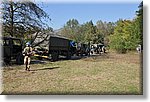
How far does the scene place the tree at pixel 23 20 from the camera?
10195 mm

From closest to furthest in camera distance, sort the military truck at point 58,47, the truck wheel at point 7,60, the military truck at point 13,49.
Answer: the truck wheel at point 7,60 → the military truck at point 13,49 → the military truck at point 58,47

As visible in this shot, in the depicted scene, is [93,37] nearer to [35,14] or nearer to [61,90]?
[35,14]

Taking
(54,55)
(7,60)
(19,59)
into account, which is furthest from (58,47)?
(7,60)

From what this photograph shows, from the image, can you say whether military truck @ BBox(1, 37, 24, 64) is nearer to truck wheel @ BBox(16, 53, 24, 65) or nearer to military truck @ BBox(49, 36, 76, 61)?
truck wheel @ BBox(16, 53, 24, 65)

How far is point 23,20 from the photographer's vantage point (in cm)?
1127

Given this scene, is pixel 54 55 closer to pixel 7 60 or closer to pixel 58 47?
pixel 58 47

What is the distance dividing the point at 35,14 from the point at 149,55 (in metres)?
7.79

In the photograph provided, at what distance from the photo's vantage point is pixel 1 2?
823 centimetres

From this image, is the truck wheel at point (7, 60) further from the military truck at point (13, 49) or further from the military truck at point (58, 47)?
the military truck at point (58, 47)

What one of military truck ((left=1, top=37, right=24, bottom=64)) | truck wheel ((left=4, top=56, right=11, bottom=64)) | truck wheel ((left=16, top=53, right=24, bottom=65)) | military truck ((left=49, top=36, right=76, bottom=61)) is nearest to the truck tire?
military truck ((left=49, top=36, right=76, bottom=61))

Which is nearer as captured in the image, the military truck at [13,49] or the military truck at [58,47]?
the military truck at [13,49]

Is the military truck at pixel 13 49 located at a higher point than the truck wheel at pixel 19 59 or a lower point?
higher

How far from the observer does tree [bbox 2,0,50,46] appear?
1020cm

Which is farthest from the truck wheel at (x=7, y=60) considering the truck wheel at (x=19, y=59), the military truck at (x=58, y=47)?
the military truck at (x=58, y=47)
